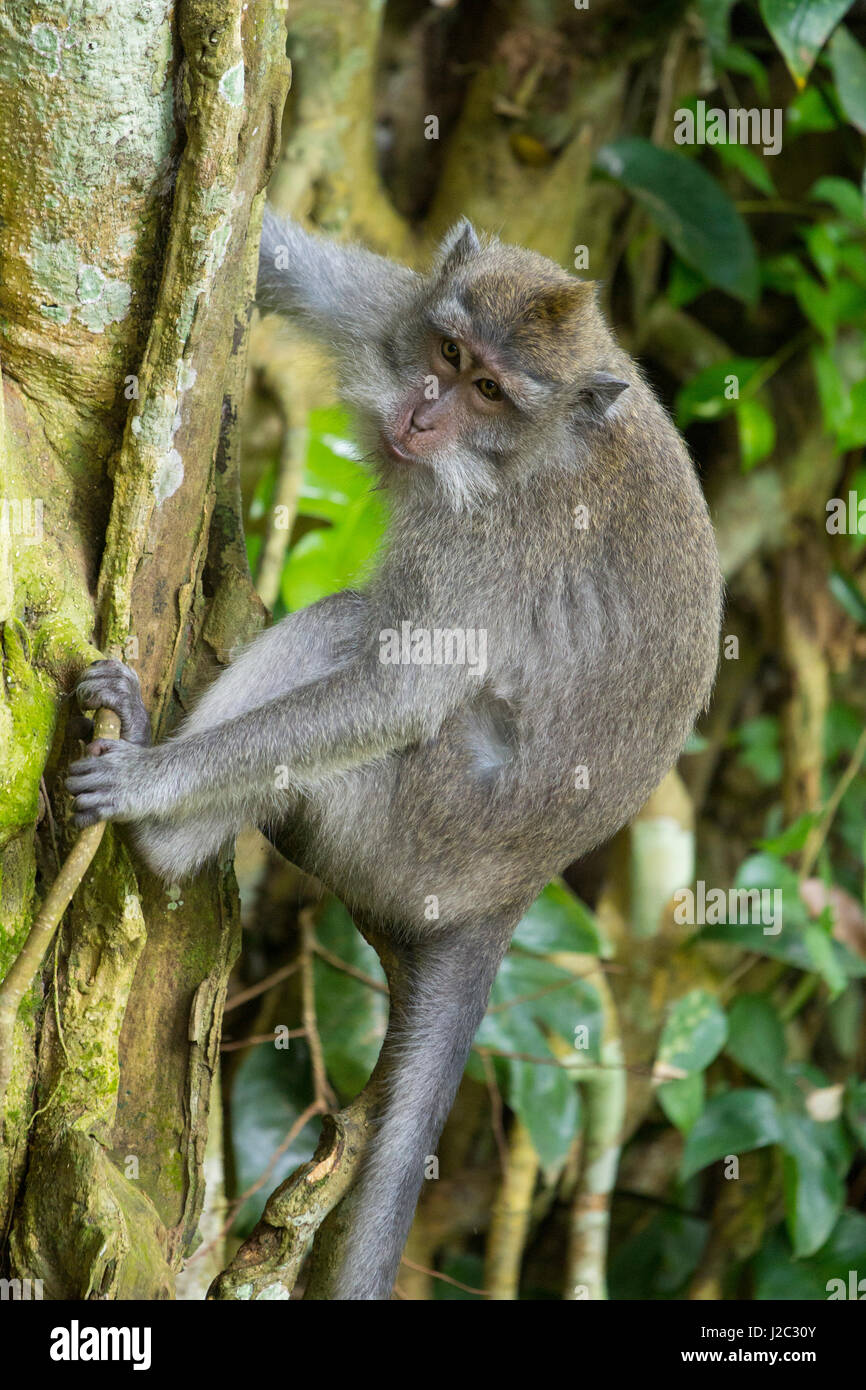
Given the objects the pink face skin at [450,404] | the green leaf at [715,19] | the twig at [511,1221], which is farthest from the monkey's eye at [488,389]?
the twig at [511,1221]

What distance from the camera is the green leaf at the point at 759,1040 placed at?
15.7 ft

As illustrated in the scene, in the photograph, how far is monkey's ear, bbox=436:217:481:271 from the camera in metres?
3.17

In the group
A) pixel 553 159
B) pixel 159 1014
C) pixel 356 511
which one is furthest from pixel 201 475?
pixel 553 159

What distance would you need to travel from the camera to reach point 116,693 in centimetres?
226

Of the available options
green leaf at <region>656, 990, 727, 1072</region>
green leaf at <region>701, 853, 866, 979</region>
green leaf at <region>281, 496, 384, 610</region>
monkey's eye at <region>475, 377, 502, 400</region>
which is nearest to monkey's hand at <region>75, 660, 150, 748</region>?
monkey's eye at <region>475, 377, 502, 400</region>

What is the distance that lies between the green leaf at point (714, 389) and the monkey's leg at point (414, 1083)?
2673 millimetres

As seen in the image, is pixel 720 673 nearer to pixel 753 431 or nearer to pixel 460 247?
pixel 753 431

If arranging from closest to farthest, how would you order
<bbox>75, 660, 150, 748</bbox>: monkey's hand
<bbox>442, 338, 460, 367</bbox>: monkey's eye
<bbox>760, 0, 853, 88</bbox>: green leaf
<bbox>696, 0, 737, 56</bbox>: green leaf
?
1. <bbox>75, 660, 150, 748</bbox>: monkey's hand
2. <bbox>442, 338, 460, 367</bbox>: monkey's eye
3. <bbox>760, 0, 853, 88</bbox>: green leaf
4. <bbox>696, 0, 737, 56</bbox>: green leaf

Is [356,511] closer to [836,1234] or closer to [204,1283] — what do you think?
[204,1283]

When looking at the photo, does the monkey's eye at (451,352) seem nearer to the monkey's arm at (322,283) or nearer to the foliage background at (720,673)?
the monkey's arm at (322,283)

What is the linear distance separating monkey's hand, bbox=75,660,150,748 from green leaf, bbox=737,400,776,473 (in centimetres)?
331

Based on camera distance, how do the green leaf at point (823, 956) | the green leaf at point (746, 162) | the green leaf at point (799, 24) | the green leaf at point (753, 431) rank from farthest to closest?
the green leaf at point (753, 431) → the green leaf at point (746, 162) → the green leaf at point (823, 956) → the green leaf at point (799, 24)

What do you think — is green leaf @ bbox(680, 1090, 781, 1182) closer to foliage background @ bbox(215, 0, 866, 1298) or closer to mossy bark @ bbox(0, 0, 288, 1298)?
foliage background @ bbox(215, 0, 866, 1298)

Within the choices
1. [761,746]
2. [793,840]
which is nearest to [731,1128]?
[793,840]
